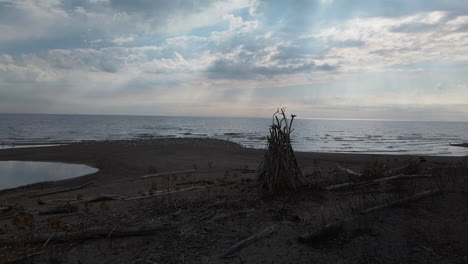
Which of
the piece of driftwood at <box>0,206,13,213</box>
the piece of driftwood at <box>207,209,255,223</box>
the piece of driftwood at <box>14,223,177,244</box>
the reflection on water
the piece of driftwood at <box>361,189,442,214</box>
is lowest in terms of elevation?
the reflection on water

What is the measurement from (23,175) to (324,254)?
14.3m

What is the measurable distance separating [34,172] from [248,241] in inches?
550

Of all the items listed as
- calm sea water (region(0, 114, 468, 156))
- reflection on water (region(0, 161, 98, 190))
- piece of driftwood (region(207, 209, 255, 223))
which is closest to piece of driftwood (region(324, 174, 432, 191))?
piece of driftwood (region(207, 209, 255, 223))

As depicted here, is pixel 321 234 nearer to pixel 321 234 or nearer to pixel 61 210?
pixel 321 234

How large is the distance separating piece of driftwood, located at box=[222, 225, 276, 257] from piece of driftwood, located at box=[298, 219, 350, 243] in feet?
1.71

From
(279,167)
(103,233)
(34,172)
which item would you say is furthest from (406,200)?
(34,172)

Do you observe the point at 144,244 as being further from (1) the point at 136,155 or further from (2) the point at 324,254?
(1) the point at 136,155

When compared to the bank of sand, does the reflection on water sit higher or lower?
lower

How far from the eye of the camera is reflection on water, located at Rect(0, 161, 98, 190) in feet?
44.3

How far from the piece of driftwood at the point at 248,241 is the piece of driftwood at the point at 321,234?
0.52m

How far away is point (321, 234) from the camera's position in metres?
4.98

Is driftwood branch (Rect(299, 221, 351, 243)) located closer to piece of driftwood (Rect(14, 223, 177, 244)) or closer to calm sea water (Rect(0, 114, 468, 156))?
piece of driftwood (Rect(14, 223, 177, 244))

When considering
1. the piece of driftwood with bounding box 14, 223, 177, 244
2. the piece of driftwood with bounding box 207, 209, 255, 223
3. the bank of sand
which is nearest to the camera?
the bank of sand

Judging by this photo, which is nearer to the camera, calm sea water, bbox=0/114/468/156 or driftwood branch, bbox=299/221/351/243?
driftwood branch, bbox=299/221/351/243
